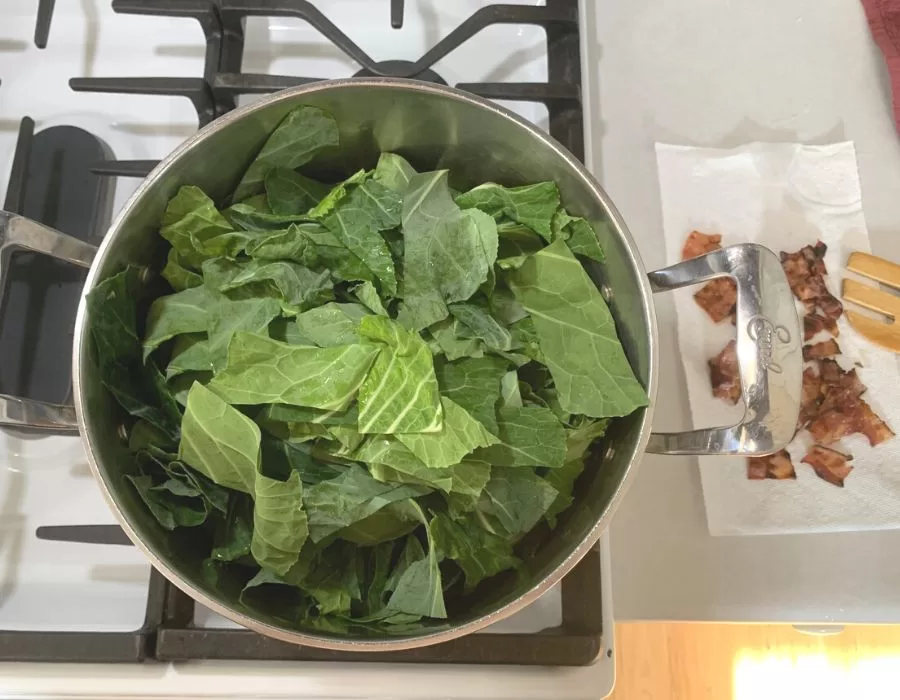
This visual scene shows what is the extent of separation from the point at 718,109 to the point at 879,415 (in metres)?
0.46

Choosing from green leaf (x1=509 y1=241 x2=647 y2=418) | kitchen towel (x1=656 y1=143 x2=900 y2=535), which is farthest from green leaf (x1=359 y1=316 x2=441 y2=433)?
kitchen towel (x1=656 y1=143 x2=900 y2=535)

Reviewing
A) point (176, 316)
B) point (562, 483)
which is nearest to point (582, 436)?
point (562, 483)

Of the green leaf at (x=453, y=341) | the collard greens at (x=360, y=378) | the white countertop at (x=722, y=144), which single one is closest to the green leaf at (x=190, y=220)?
the collard greens at (x=360, y=378)

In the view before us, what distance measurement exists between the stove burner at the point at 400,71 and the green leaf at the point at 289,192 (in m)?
0.17

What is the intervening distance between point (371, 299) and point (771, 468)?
0.55 meters

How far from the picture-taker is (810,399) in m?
0.90

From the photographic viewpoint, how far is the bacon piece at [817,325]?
0.92m

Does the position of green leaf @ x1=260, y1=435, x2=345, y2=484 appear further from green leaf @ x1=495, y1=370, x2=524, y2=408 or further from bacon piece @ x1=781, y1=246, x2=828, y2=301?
bacon piece @ x1=781, y1=246, x2=828, y2=301

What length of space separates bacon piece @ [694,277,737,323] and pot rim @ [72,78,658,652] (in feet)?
1.19

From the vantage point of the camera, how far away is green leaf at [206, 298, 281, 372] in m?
0.62

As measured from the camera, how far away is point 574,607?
0.69 meters

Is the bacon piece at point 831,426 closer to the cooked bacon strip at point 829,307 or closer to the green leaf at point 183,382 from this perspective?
the cooked bacon strip at point 829,307

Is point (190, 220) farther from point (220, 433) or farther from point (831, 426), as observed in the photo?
point (831, 426)

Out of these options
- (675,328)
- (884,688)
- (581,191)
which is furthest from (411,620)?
(884,688)
